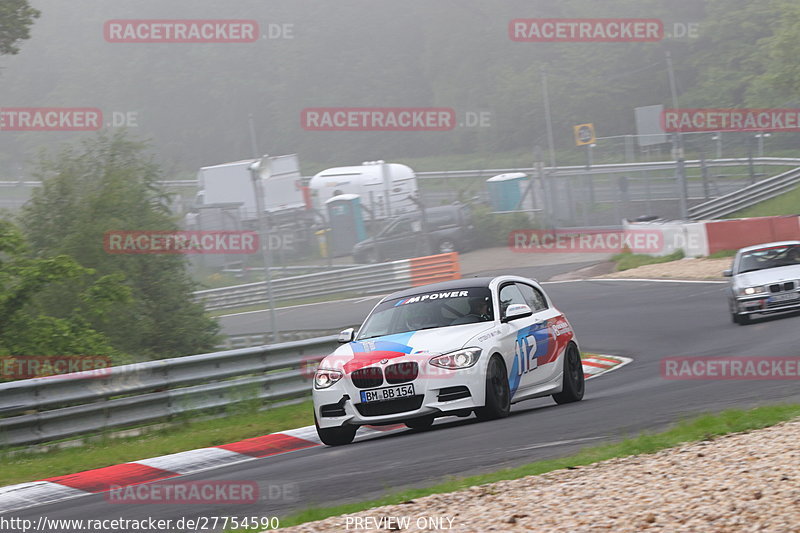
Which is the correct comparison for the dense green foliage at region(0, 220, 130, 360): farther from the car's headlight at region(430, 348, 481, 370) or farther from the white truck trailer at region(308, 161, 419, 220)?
the white truck trailer at region(308, 161, 419, 220)

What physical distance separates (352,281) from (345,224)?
5.32 meters

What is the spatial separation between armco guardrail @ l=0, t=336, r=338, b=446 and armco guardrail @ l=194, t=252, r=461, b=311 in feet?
71.9

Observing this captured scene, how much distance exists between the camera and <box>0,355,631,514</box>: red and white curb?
31.5ft

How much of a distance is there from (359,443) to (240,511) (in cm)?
371

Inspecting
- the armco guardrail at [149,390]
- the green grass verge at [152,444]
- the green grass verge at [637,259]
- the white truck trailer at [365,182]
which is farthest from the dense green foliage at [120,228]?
the white truck trailer at [365,182]

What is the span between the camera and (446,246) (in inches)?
1801

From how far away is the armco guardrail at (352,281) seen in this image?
37.7m

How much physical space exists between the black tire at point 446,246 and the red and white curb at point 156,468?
108 ft

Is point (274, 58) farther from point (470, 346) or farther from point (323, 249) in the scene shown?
point (470, 346)
